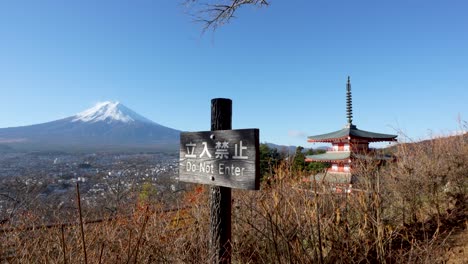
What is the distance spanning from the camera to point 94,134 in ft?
→ 495

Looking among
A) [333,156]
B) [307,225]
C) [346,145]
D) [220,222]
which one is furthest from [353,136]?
[220,222]

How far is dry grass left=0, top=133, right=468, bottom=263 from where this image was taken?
2.12 m

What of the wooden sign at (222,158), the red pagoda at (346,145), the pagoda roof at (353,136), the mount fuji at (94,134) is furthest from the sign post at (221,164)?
the mount fuji at (94,134)

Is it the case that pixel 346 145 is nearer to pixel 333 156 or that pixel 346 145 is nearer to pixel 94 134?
pixel 333 156

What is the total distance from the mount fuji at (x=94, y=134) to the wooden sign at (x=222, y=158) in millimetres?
126789

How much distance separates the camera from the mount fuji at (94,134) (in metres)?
131

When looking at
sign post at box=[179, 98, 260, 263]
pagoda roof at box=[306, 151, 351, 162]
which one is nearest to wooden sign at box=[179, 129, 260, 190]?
sign post at box=[179, 98, 260, 263]

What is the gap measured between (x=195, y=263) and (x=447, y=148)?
8111 mm

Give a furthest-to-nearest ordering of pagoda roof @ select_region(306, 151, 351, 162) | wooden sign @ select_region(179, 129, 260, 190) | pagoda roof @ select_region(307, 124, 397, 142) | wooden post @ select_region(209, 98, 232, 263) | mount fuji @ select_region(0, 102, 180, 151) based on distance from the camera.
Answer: mount fuji @ select_region(0, 102, 180, 151), pagoda roof @ select_region(306, 151, 351, 162), pagoda roof @ select_region(307, 124, 397, 142), wooden post @ select_region(209, 98, 232, 263), wooden sign @ select_region(179, 129, 260, 190)

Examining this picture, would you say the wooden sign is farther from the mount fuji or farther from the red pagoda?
the mount fuji

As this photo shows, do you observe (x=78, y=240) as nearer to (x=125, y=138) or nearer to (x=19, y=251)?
(x=19, y=251)

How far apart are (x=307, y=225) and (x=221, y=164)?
0.99m

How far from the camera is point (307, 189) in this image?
6.95 feet

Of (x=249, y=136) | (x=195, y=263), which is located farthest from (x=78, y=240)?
(x=249, y=136)
